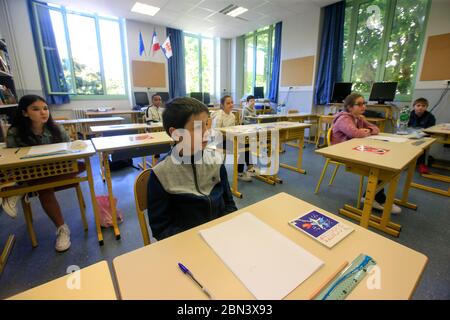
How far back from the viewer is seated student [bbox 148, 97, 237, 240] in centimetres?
94

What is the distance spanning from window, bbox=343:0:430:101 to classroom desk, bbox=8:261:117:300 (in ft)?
18.6

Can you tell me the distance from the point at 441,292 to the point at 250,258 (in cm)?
153

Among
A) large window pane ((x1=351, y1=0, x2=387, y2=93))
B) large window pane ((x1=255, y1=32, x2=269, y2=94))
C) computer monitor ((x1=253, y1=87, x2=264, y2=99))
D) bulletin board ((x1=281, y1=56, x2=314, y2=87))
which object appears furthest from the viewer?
large window pane ((x1=255, y1=32, x2=269, y2=94))

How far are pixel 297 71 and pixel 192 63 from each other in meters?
3.54

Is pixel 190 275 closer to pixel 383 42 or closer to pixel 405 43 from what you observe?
pixel 405 43

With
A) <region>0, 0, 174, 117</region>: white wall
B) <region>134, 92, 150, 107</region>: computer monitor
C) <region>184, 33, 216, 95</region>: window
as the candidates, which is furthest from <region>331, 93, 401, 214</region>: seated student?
<region>0, 0, 174, 117</region>: white wall

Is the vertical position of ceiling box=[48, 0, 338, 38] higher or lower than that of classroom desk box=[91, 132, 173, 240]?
higher

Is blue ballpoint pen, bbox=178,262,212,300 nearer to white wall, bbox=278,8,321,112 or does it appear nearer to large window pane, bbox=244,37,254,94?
white wall, bbox=278,8,321,112

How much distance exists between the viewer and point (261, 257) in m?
0.64

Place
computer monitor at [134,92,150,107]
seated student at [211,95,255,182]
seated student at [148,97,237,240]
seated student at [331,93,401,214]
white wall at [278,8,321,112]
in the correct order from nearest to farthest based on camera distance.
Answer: seated student at [148,97,237,240], seated student at [331,93,401,214], seated student at [211,95,255,182], white wall at [278,8,321,112], computer monitor at [134,92,150,107]

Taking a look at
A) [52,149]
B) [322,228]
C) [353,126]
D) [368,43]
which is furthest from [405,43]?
[52,149]

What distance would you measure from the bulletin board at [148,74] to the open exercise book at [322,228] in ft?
21.7

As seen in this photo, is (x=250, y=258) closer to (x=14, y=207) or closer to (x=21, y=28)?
(x=14, y=207)
